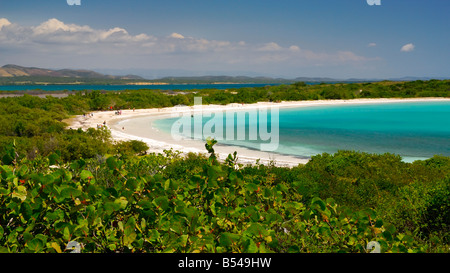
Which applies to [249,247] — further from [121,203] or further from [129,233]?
[121,203]

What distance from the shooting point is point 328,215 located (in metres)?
2.13

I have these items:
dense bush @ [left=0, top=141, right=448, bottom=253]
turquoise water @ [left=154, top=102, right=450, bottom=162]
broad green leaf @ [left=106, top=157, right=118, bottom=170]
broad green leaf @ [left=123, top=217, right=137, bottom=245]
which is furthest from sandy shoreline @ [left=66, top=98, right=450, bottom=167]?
broad green leaf @ [left=123, top=217, right=137, bottom=245]

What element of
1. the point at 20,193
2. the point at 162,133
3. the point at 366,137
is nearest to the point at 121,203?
the point at 20,193

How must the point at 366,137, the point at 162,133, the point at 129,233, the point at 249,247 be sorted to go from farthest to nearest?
the point at 366,137 < the point at 162,133 < the point at 129,233 < the point at 249,247

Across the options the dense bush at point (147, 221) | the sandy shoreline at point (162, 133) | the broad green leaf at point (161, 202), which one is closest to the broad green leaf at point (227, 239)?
the dense bush at point (147, 221)

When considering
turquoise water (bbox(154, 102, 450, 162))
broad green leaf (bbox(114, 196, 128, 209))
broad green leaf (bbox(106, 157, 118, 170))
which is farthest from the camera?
turquoise water (bbox(154, 102, 450, 162))

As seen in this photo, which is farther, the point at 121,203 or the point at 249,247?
the point at 121,203

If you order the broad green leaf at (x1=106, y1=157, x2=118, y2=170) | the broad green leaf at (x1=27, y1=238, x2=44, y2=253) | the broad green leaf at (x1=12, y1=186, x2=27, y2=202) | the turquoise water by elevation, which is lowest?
the turquoise water

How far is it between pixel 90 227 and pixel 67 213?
0.17 metres

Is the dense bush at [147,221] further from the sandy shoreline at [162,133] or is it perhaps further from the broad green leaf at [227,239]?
the sandy shoreline at [162,133]

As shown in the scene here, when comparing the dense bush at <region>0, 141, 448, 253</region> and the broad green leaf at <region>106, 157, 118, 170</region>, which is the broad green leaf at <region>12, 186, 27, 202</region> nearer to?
the dense bush at <region>0, 141, 448, 253</region>

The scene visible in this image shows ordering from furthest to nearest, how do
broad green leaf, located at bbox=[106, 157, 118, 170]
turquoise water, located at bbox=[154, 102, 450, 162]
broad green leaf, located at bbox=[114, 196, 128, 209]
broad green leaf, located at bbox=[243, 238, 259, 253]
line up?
1. turquoise water, located at bbox=[154, 102, 450, 162]
2. broad green leaf, located at bbox=[106, 157, 118, 170]
3. broad green leaf, located at bbox=[114, 196, 128, 209]
4. broad green leaf, located at bbox=[243, 238, 259, 253]

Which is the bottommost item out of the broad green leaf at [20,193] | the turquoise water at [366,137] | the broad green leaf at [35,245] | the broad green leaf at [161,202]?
the turquoise water at [366,137]
